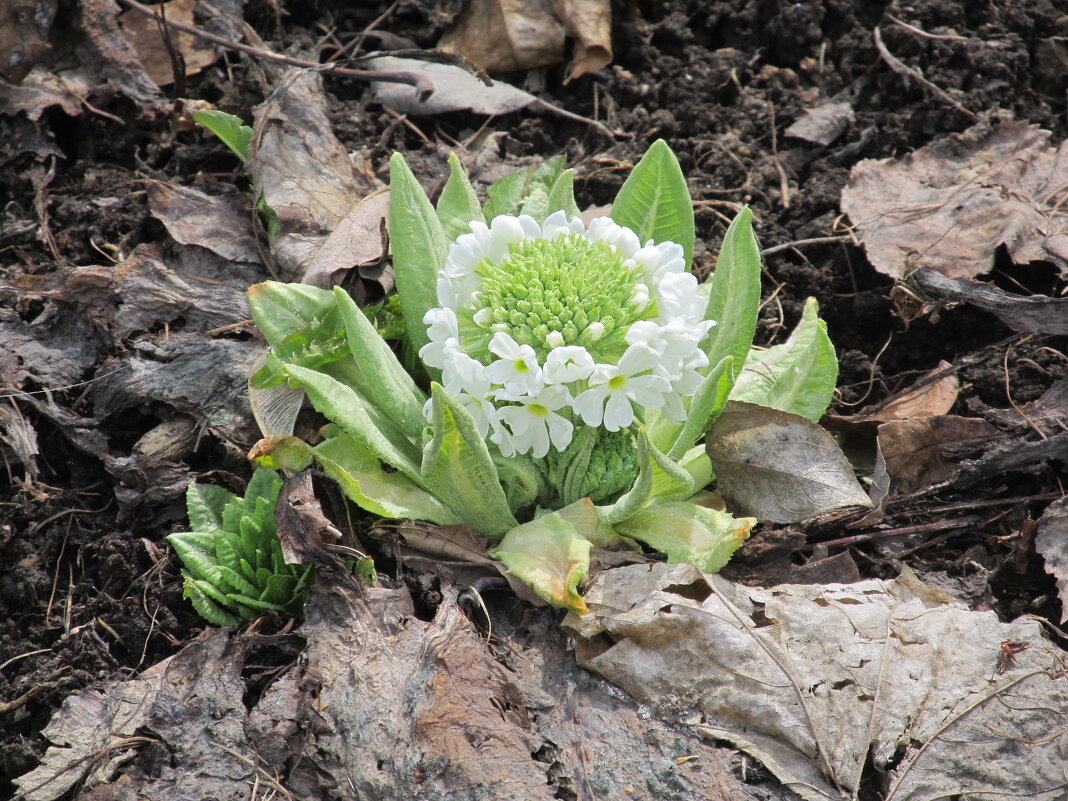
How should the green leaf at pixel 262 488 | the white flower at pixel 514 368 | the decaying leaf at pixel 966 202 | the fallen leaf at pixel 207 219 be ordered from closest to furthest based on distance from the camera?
the white flower at pixel 514 368 < the green leaf at pixel 262 488 < the decaying leaf at pixel 966 202 < the fallen leaf at pixel 207 219

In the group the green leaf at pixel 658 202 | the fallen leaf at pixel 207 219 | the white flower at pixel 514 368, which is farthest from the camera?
the fallen leaf at pixel 207 219

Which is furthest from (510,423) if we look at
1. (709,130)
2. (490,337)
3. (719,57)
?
(719,57)

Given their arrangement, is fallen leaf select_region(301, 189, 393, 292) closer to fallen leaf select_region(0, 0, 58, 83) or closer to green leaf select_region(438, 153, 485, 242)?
green leaf select_region(438, 153, 485, 242)

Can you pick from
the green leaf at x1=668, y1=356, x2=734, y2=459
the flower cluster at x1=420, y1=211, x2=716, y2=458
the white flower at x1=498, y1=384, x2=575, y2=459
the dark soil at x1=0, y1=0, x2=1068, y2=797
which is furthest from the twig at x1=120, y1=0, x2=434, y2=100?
the green leaf at x1=668, y1=356, x2=734, y2=459

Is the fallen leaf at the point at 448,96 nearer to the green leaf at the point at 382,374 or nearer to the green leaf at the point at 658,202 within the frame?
the green leaf at the point at 658,202

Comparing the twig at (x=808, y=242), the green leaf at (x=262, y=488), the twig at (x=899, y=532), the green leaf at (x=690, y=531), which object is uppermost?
the twig at (x=808, y=242)

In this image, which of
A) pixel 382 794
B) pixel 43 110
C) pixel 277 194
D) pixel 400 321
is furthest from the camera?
pixel 43 110

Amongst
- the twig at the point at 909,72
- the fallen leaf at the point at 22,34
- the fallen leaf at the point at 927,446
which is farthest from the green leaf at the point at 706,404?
the fallen leaf at the point at 22,34

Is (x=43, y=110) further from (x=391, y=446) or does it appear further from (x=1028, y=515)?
(x=1028, y=515)
